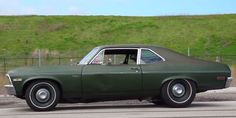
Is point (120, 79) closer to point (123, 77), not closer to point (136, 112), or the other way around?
point (123, 77)

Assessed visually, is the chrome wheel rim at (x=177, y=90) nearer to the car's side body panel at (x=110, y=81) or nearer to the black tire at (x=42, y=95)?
the car's side body panel at (x=110, y=81)

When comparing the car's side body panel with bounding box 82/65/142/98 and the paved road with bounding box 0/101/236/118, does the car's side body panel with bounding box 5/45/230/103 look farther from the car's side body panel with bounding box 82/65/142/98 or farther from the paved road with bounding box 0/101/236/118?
the paved road with bounding box 0/101/236/118

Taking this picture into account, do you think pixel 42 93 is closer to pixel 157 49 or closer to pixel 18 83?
pixel 18 83

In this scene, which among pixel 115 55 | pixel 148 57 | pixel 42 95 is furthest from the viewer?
pixel 115 55

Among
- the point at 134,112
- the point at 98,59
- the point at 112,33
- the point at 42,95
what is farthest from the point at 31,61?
the point at 134,112

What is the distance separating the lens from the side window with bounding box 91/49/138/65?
12930mm

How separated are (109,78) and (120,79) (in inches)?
9.8

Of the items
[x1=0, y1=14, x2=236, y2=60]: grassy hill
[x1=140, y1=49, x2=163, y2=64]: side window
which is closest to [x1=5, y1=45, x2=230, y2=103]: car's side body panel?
[x1=140, y1=49, x2=163, y2=64]: side window

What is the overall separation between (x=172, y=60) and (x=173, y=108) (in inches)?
43.5

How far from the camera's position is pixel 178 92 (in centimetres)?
1296

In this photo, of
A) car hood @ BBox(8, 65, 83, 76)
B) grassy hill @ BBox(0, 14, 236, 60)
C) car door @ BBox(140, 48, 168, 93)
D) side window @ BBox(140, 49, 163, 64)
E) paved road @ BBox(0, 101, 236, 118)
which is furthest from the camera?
grassy hill @ BBox(0, 14, 236, 60)

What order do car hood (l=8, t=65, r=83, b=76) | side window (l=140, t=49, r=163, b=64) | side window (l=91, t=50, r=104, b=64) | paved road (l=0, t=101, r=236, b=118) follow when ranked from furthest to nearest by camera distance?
side window (l=140, t=49, r=163, b=64) < side window (l=91, t=50, r=104, b=64) < car hood (l=8, t=65, r=83, b=76) < paved road (l=0, t=101, r=236, b=118)

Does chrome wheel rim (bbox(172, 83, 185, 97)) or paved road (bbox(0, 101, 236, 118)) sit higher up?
chrome wheel rim (bbox(172, 83, 185, 97))

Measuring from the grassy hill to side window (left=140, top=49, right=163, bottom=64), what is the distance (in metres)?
38.0
